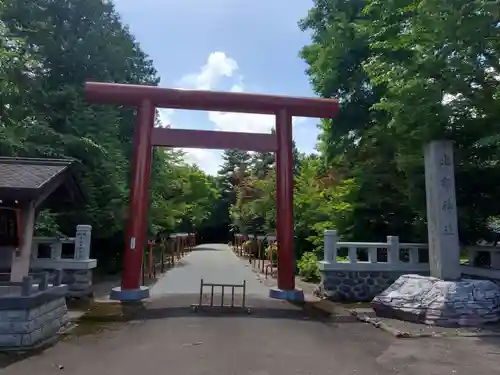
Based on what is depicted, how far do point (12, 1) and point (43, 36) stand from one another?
1407 millimetres

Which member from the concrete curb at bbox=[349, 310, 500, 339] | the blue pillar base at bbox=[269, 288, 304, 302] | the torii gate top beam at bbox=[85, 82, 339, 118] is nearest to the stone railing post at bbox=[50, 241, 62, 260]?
the torii gate top beam at bbox=[85, 82, 339, 118]

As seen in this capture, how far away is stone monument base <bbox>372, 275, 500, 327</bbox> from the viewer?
9375 mm

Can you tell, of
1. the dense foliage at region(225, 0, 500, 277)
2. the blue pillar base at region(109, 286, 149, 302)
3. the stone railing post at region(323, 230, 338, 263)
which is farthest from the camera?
the stone railing post at region(323, 230, 338, 263)

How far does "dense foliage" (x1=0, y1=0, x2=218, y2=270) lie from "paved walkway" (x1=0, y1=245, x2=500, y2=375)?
6.72 m

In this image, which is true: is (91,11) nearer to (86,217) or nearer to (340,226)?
(86,217)

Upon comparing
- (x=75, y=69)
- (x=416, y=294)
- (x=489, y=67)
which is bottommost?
(x=416, y=294)

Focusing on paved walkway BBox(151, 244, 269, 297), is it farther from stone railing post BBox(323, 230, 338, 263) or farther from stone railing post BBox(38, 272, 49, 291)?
stone railing post BBox(38, 272, 49, 291)

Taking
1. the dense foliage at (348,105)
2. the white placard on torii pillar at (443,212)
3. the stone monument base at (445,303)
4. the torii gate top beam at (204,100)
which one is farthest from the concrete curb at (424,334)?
the torii gate top beam at (204,100)

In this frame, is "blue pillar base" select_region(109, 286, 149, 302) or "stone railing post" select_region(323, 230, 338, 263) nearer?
"blue pillar base" select_region(109, 286, 149, 302)

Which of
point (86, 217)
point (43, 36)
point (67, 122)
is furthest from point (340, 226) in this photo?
point (43, 36)

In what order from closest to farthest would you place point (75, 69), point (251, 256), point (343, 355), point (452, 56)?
point (343, 355)
point (452, 56)
point (75, 69)
point (251, 256)

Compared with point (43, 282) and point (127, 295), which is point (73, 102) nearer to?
point (127, 295)

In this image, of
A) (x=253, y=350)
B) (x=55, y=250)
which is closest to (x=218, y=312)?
(x=253, y=350)

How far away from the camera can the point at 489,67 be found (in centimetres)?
1005
